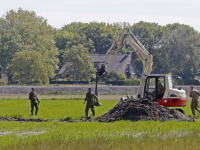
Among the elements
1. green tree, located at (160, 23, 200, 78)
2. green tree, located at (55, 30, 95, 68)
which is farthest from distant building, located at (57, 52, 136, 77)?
green tree, located at (160, 23, 200, 78)

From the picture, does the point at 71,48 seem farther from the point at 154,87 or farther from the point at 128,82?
the point at 154,87

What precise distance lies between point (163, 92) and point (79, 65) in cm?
6847

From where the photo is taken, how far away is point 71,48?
9625cm

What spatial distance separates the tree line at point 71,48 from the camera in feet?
293

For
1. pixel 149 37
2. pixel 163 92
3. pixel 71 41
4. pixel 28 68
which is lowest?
pixel 163 92

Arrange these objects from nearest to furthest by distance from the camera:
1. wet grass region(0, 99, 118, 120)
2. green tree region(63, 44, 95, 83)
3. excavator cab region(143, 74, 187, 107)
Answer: excavator cab region(143, 74, 187, 107) → wet grass region(0, 99, 118, 120) → green tree region(63, 44, 95, 83)

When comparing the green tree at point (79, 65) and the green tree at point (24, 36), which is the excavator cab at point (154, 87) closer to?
the green tree at point (79, 65)

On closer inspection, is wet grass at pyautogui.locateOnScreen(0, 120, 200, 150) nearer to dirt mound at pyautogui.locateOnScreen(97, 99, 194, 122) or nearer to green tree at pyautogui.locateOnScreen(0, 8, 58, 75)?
dirt mound at pyautogui.locateOnScreen(97, 99, 194, 122)

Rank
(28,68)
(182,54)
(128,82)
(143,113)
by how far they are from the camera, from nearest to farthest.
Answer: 1. (143,113)
2. (28,68)
3. (128,82)
4. (182,54)

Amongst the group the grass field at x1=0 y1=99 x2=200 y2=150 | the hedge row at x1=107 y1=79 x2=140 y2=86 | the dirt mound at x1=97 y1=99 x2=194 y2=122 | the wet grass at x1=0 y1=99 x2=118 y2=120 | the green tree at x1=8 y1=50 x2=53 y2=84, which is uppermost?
the green tree at x1=8 y1=50 x2=53 y2=84

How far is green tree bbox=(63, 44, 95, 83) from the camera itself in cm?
9431

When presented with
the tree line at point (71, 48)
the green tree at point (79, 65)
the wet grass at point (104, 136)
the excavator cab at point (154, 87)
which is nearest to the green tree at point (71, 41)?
the tree line at point (71, 48)

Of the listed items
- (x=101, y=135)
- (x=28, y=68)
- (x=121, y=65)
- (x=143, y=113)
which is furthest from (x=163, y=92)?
(x=121, y=65)

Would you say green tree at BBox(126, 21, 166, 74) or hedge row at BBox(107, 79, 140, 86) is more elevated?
green tree at BBox(126, 21, 166, 74)
